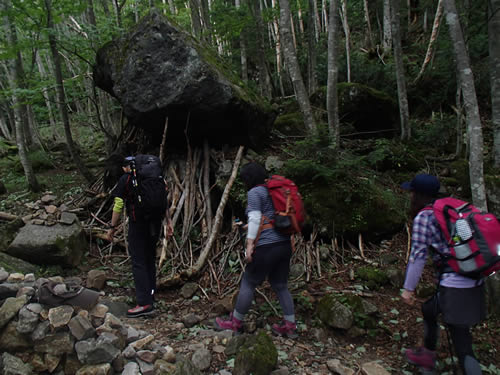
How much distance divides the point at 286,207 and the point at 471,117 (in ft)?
9.32

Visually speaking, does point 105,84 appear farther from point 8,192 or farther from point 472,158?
point 472,158

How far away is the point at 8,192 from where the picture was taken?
25.1 ft

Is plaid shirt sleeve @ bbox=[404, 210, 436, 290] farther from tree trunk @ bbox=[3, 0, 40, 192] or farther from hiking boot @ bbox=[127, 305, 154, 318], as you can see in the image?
tree trunk @ bbox=[3, 0, 40, 192]

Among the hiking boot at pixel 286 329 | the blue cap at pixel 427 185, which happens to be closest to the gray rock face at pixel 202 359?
the hiking boot at pixel 286 329

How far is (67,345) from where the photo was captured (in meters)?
2.56

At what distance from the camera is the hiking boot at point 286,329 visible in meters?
3.37

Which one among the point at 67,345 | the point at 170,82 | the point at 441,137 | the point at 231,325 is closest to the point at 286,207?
the point at 231,325

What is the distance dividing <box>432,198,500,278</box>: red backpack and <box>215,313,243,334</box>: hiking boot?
213 centimetres

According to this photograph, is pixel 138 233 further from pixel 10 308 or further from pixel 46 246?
pixel 46 246

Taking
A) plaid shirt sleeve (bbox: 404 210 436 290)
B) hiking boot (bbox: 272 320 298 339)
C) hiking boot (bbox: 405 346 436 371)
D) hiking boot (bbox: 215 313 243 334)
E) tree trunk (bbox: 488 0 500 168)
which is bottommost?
hiking boot (bbox: 405 346 436 371)

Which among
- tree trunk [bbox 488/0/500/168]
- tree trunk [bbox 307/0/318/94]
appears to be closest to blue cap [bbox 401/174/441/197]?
tree trunk [bbox 488/0/500/168]

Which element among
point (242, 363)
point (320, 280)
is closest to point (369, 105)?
point (320, 280)

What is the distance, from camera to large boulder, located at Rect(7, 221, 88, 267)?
15.7 ft

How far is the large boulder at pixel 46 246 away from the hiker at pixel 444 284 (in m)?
4.78
